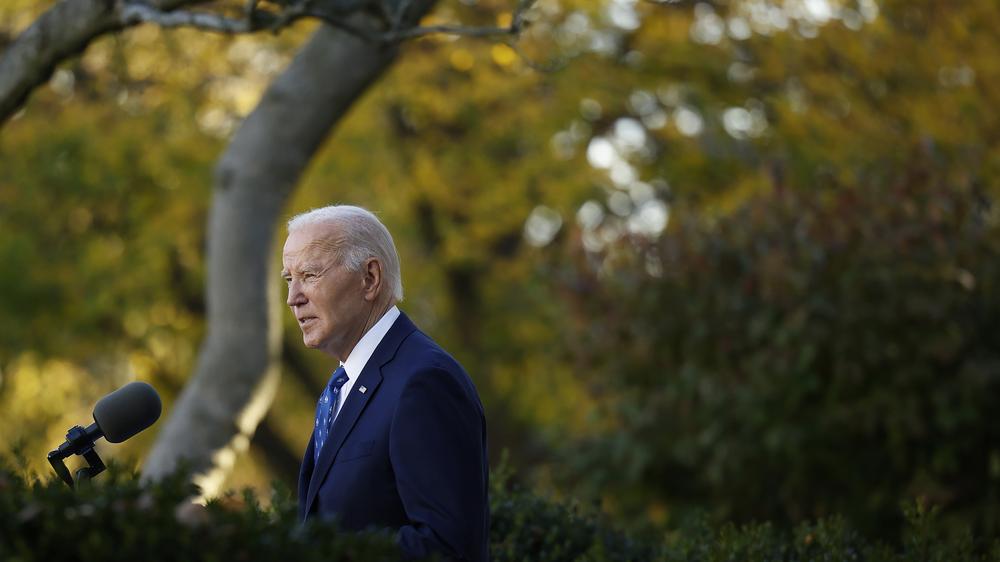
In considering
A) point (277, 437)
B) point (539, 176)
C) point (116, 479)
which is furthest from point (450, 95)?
point (116, 479)

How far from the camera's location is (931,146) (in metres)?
9.26

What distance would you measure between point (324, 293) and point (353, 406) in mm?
333

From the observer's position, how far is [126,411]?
142 inches

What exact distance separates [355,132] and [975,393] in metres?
8.73

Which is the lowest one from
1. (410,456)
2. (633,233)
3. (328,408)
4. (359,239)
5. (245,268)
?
(633,233)

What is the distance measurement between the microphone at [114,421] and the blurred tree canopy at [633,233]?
3.84 metres

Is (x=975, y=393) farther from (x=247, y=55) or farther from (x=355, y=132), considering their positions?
(x=247, y=55)

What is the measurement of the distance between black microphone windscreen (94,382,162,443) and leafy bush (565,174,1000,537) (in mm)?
5952

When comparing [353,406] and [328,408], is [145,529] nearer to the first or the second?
[353,406]

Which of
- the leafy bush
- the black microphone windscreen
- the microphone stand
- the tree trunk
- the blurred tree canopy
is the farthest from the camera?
the blurred tree canopy

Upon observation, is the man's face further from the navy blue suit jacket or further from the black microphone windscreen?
the black microphone windscreen

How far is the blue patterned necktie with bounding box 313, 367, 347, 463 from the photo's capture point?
3783 mm

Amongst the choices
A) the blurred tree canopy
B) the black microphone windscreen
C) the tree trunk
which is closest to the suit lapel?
the black microphone windscreen

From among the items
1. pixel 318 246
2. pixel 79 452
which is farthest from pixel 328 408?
pixel 79 452
